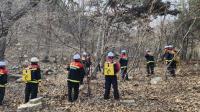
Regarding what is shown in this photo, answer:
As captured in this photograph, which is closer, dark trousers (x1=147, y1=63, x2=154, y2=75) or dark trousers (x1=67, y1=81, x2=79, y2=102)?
dark trousers (x1=67, y1=81, x2=79, y2=102)

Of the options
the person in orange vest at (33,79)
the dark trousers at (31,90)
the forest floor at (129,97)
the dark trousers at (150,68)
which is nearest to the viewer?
the forest floor at (129,97)

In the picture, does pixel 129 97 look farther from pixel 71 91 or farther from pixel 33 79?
pixel 33 79

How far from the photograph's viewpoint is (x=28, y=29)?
24.4 m

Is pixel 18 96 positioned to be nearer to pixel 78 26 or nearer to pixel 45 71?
→ pixel 78 26

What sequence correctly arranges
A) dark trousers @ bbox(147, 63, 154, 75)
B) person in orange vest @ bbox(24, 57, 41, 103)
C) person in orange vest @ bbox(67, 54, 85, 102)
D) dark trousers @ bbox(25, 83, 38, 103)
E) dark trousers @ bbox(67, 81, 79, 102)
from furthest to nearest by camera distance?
dark trousers @ bbox(147, 63, 154, 75) → dark trousers @ bbox(25, 83, 38, 103) → person in orange vest @ bbox(24, 57, 41, 103) → dark trousers @ bbox(67, 81, 79, 102) → person in orange vest @ bbox(67, 54, 85, 102)

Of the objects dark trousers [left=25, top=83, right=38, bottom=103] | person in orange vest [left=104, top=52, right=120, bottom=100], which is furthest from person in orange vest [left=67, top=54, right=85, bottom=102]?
dark trousers [left=25, top=83, right=38, bottom=103]

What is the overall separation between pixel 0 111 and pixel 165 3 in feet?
52.7

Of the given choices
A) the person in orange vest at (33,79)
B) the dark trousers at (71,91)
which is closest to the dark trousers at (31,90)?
the person in orange vest at (33,79)

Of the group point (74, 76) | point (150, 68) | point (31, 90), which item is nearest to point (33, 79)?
point (31, 90)

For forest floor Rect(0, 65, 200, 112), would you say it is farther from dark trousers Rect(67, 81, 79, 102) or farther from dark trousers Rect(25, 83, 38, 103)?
dark trousers Rect(25, 83, 38, 103)

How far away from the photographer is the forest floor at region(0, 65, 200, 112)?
53.8 feet

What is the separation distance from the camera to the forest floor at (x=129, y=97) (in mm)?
16391

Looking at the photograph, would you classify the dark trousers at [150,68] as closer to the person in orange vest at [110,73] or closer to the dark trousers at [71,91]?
the person in orange vest at [110,73]

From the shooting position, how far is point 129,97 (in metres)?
18.8
